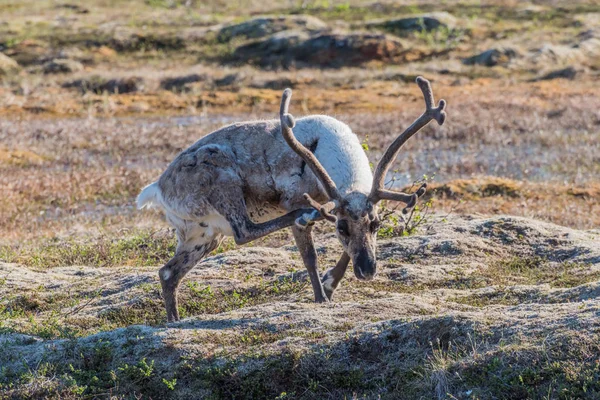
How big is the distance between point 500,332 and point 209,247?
145 inches

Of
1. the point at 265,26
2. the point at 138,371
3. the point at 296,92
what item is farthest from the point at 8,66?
the point at 138,371

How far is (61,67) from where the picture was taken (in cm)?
3972

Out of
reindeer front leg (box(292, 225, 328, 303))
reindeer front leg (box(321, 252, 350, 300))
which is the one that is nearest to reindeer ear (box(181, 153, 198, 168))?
reindeer front leg (box(292, 225, 328, 303))

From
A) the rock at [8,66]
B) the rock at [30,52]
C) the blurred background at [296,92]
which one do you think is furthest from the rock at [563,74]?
the rock at [30,52]

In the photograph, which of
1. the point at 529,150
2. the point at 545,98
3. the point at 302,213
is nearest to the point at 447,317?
the point at 302,213

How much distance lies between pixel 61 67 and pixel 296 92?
41.9 ft

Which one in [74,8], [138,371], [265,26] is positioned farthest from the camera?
[74,8]

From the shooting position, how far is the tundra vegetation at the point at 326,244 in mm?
7164

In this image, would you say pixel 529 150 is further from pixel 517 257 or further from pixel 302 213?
pixel 302 213

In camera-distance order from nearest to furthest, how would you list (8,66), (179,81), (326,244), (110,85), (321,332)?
(321,332) < (326,244) < (110,85) < (179,81) < (8,66)

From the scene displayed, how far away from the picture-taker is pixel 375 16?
5109 cm

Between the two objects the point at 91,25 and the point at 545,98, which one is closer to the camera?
the point at 545,98

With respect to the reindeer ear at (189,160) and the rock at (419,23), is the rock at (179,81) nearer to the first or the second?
the rock at (419,23)

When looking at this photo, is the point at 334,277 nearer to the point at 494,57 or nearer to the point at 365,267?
the point at 365,267
